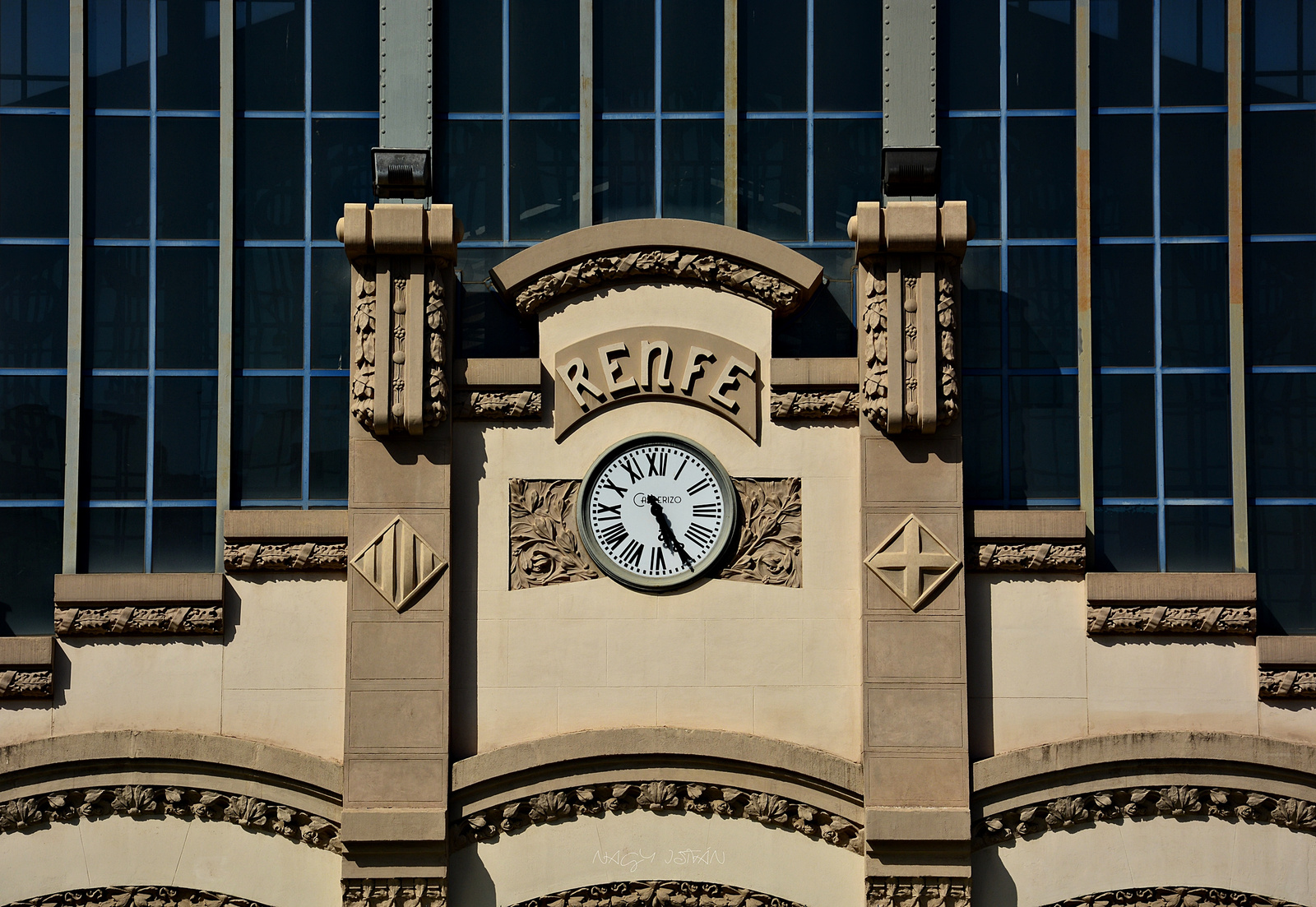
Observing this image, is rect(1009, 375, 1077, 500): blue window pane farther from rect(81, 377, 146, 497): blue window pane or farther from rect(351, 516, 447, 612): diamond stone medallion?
rect(81, 377, 146, 497): blue window pane

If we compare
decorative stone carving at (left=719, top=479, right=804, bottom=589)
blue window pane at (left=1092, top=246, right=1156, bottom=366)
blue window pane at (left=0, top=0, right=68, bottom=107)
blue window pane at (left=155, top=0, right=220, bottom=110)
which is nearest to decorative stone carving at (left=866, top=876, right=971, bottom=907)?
decorative stone carving at (left=719, top=479, right=804, bottom=589)

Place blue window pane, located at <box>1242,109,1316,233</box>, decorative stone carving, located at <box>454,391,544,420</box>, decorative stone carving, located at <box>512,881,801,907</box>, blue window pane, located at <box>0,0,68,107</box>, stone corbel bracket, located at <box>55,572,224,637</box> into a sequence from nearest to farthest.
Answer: decorative stone carving, located at <box>512,881,801,907</box> < stone corbel bracket, located at <box>55,572,224,637</box> < decorative stone carving, located at <box>454,391,544,420</box> < blue window pane, located at <box>1242,109,1316,233</box> < blue window pane, located at <box>0,0,68,107</box>

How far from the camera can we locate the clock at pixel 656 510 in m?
15.6

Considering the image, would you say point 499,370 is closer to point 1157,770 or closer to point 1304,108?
point 1157,770

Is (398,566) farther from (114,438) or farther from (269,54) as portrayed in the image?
(269,54)

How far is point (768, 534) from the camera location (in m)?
15.6

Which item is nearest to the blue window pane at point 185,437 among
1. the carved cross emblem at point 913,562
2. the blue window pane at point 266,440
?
the blue window pane at point 266,440

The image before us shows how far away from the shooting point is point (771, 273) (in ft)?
51.7

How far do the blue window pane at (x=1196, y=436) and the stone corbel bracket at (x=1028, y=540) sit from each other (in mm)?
1447

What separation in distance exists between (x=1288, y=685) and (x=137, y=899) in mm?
11917

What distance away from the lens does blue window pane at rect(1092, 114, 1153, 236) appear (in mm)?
16609

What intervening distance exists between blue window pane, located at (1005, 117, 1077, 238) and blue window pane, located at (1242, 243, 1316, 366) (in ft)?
6.78

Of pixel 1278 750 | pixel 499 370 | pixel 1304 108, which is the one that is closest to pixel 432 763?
pixel 499 370

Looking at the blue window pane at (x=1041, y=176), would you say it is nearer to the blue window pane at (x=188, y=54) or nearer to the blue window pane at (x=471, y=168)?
the blue window pane at (x=471, y=168)
